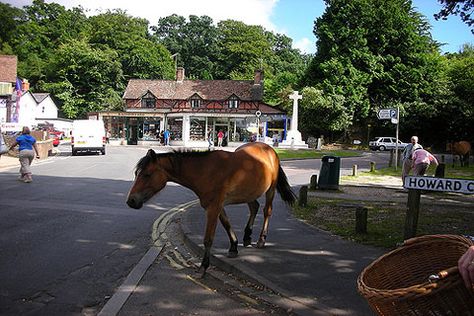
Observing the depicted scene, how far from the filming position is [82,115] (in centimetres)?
6981

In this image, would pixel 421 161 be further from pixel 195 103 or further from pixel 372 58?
pixel 195 103

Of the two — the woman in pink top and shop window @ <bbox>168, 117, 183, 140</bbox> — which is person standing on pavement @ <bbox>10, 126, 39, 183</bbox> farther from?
shop window @ <bbox>168, 117, 183, 140</bbox>

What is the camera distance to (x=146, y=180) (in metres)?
5.73

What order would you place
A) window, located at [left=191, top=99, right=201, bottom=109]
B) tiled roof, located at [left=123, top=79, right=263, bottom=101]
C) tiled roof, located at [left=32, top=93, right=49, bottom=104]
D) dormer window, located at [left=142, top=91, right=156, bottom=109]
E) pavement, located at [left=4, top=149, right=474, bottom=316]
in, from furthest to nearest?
tiled roof, located at [left=32, top=93, right=49, bottom=104] < dormer window, located at [left=142, top=91, right=156, bottom=109] < window, located at [left=191, top=99, right=201, bottom=109] < tiled roof, located at [left=123, top=79, right=263, bottom=101] < pavement, located at [left=4, top=149, right=474, bottom=316]

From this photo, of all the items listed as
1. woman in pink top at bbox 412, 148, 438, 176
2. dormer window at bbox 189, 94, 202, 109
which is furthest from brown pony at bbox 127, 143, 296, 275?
dormer window at bbox 189, 94, 202, 109

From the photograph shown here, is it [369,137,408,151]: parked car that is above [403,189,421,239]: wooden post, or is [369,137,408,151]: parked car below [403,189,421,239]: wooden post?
above

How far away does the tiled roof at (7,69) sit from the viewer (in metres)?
46.6

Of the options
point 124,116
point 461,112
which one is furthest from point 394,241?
point 124,116

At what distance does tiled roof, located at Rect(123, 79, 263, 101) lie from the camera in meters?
59.0

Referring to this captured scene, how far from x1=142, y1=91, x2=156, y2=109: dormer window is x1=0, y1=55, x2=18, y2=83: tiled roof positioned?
17.7 meters

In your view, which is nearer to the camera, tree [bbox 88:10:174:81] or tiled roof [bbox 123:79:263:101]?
tiled roof [bbox 123:79:263:101]

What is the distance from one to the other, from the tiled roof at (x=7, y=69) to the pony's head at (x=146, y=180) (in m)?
47.8

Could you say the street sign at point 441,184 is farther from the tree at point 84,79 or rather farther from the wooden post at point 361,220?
the tree at point 84,79

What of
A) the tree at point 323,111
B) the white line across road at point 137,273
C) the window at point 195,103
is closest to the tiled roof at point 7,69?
the window at point 195,103
